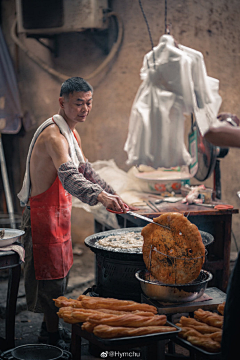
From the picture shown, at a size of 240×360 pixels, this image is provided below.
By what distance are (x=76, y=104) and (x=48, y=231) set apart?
1.09 meters

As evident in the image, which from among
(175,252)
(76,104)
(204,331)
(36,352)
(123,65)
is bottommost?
(36,352)

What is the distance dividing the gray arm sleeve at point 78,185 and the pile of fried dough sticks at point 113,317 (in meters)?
0.76

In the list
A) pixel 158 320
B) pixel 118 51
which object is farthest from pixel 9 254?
pixel 118 51

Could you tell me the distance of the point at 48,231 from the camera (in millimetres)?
3396

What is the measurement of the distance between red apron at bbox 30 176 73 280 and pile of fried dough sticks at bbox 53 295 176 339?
97 cm

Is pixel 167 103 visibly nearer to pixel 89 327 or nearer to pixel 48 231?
pixel 48 231

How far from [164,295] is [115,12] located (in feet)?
16.8

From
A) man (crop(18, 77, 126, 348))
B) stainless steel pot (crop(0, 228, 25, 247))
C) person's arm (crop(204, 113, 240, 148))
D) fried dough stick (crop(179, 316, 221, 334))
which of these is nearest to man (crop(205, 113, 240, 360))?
person's arm (crop(204, 113, 240, 148))

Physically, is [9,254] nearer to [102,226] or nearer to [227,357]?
[227,357]

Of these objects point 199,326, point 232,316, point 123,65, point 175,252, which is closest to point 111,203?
point 175,252

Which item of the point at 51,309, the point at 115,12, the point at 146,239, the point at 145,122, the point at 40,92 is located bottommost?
the point at 51,309

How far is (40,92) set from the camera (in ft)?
22.7

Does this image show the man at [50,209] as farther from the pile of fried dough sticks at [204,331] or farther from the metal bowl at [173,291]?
the pile of fried dough sticks at [204,331]

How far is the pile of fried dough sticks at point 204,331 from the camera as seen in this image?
206 centimetres
